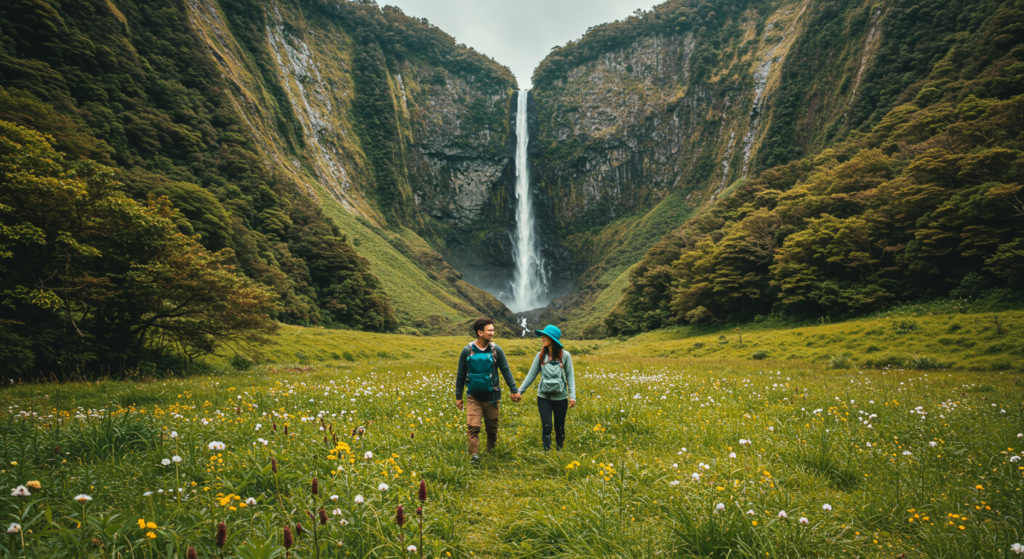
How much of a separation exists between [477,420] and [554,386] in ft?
4.48

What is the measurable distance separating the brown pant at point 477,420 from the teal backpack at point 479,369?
0.23 m

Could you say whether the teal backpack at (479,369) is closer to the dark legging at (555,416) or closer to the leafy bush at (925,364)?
the dark legging at (555,416)

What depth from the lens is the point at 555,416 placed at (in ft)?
21.7

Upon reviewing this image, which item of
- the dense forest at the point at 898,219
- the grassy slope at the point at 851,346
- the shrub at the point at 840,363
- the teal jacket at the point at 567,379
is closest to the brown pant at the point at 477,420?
the teal jacket at the point at 567,379

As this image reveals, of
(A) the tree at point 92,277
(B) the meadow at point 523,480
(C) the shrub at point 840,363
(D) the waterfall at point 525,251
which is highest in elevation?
(D) the waterfall at point 525,251

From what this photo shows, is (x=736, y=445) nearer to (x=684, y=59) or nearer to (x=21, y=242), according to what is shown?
(x=21, y=242)

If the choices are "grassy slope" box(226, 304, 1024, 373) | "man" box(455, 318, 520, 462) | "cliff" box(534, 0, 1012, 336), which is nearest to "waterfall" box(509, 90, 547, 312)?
"cliff" box(534, 0, 1012, 336)

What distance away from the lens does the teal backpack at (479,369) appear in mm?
6332

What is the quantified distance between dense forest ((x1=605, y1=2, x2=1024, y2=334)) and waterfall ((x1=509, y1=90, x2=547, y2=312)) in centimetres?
7431

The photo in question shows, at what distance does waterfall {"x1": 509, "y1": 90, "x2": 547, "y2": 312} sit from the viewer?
128125mm

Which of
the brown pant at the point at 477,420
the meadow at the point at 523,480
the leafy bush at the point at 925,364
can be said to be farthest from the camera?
the leafy bush at the point at 925,364

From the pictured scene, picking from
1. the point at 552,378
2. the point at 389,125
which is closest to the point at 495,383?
the point at 552,378

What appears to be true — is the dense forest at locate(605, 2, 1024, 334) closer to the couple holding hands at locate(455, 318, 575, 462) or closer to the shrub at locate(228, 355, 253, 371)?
the couple holding hands at locate(455, 318, 575, 462)

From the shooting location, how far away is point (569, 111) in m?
142
